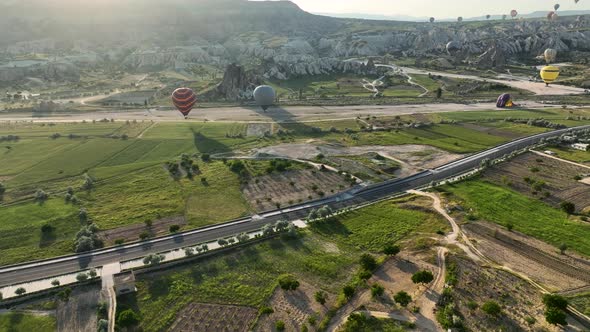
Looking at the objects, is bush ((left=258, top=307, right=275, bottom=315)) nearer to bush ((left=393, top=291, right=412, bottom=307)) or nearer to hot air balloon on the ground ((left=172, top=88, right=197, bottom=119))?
bush ((left=393, top=291, right=412, bottom=307))

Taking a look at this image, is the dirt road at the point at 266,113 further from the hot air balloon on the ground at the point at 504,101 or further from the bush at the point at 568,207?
the bush at the point at 568,207

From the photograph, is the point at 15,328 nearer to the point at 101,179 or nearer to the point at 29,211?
the point at 29,211

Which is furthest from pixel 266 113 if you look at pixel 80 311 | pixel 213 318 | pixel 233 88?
pixel 213 318

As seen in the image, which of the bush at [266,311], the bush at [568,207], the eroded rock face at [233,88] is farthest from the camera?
the eroded rock face at [233,88]

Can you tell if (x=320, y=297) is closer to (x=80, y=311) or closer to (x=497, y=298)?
(x=497, y=298)

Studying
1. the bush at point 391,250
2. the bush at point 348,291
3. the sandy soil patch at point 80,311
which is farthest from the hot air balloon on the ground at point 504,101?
the sandy soil patch at point 80,311
